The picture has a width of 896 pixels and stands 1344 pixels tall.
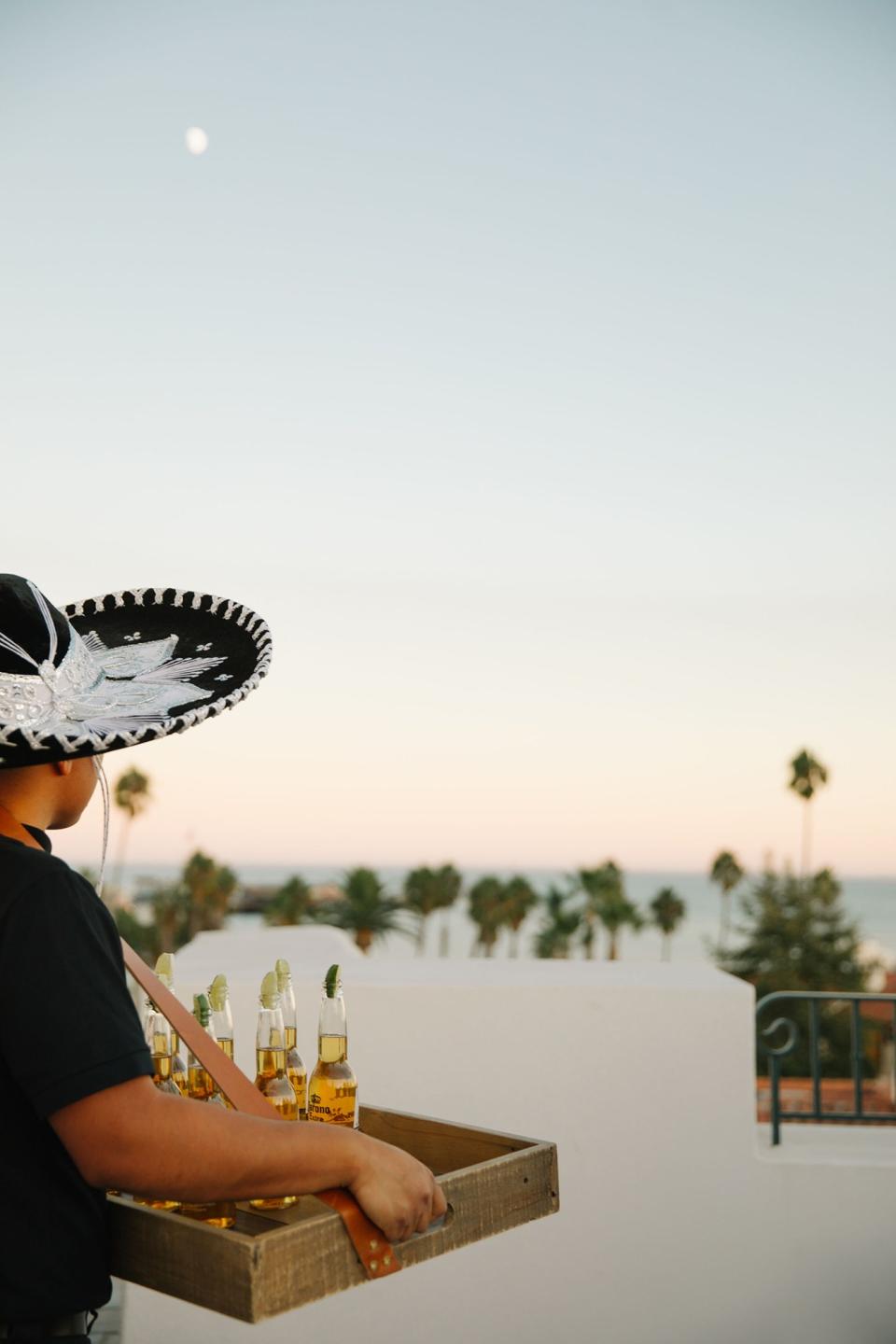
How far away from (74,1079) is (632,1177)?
2878 mm

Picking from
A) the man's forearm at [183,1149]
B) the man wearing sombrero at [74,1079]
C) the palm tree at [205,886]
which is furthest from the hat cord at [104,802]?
the palm tree at [205,886]

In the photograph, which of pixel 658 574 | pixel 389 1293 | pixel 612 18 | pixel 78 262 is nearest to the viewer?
pixel 389 1293

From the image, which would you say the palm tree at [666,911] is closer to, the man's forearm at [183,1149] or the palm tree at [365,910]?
the palm tree at [365,910]

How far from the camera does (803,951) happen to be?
111 feet

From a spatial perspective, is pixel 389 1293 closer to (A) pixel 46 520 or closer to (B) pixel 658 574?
(A) pixel 46 520

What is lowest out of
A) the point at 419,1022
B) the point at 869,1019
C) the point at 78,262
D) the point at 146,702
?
the point at 869,1019

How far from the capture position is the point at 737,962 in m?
34.3

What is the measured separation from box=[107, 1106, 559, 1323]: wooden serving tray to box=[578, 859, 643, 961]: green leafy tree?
38176 mm

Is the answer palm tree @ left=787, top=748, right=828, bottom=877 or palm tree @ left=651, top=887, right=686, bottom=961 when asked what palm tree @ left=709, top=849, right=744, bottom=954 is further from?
palm tree @ left=787, top=748, right=828, bottom=877

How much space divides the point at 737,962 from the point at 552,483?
53.5ft

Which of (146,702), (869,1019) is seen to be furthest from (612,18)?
(869,1019)

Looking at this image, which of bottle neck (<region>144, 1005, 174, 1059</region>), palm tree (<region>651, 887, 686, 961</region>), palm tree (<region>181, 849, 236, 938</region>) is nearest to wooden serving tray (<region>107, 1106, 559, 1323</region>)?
bottle neck (<region>144, 1005, 174, 1059</region>)

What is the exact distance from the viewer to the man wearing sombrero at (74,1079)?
0.97 m

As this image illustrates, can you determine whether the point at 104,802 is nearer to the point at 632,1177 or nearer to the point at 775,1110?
the point at 632,1177
